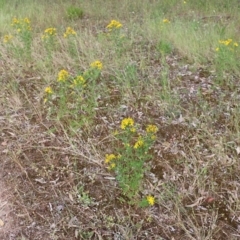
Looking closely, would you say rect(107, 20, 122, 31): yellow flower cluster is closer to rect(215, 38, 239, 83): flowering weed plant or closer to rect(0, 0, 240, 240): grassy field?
rect(0, 0, 240, 240): grassy field

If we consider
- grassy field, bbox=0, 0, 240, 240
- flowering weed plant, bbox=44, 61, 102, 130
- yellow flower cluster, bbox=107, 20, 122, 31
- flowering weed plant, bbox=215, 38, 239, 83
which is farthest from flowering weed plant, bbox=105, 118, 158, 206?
yellow flower cluster, bbox=107, 20, 122, 31

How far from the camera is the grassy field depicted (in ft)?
8.59

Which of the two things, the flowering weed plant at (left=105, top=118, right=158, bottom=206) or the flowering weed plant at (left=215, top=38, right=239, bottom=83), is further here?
the flowering weed plant at (left=215, top=38, right=239, bottom=83)

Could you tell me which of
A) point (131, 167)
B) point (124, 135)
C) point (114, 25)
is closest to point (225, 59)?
point (114, 25)

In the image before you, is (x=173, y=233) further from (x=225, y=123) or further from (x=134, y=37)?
(x=134, y=37)

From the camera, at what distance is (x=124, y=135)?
129 inches

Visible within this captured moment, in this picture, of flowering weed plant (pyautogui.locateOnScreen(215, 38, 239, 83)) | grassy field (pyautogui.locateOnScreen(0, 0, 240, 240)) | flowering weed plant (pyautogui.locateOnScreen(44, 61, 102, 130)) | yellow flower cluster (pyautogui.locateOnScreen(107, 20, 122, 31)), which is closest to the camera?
grassy field (pyautogui.locateOnScreen(0, 0, 240, 240))

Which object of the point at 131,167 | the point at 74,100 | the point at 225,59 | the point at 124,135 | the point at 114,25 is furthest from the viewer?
the point at 114,25

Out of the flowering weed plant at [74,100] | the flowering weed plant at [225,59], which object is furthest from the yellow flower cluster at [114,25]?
the flowering weed plant at [225,59]

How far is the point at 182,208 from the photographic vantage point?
2.64 m

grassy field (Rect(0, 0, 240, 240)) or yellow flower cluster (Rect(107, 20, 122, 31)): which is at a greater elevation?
yellow flower cluster (Rect(107, 20, 122, 31))

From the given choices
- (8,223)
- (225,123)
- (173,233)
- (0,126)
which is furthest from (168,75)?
(8,223)

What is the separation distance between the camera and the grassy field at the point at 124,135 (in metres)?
2.62

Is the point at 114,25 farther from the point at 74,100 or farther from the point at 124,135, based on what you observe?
the point at 124,135
